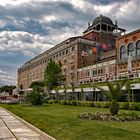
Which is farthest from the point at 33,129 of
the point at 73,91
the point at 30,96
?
the point at 73,91

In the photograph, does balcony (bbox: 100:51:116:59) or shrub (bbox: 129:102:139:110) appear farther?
balcony (bbox: 100:51:116:59)

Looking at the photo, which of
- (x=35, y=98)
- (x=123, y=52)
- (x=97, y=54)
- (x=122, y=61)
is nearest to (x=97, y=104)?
(x=35, y=98)

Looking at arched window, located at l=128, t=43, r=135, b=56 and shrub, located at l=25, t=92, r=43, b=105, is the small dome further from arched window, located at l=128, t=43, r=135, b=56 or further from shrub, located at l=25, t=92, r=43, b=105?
shrub, located at l=25, t=92, r=43, b=105

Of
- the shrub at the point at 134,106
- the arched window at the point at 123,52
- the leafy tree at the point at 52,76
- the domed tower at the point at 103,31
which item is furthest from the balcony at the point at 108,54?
the shrub at the point at 134,106

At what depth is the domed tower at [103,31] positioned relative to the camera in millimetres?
101500

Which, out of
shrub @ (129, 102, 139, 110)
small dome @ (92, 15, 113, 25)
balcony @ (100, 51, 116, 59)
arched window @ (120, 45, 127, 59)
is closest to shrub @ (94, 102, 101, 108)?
shrub @ (129, 102, 139, 110)

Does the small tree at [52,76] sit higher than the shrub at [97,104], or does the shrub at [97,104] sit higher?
the small tree at [52,76]

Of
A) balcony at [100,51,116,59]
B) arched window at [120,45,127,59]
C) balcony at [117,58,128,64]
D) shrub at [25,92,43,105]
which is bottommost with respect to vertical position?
shrub at [25,92,43,105]

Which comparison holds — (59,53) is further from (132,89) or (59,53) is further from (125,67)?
(132,89)

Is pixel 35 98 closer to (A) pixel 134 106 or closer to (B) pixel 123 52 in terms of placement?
(A) pixel 134 106

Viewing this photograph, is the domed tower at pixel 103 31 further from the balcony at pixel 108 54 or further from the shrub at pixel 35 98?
the shrub at pixel 35 98

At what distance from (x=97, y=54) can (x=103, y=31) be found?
12.3 meters

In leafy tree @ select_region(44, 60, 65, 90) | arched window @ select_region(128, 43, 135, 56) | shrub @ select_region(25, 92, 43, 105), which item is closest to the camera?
shrub @ select_region(25, 92, 43, 105)

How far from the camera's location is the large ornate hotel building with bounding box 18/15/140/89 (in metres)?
64.2
